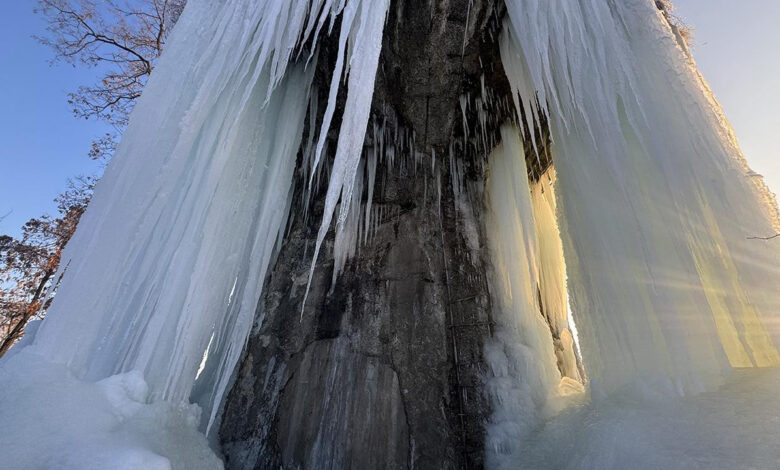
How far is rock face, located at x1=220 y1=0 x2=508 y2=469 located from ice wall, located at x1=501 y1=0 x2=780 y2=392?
2.58 ft

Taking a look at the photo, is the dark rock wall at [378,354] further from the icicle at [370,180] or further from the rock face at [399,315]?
the icicle at [370,180]

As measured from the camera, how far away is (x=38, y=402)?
158 centimetres

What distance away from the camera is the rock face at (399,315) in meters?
2.65

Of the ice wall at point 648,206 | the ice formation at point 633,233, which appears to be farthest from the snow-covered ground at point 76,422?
the ice wall at point 648,206

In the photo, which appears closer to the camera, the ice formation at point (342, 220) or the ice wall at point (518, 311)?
the ice formation at point (342, 220)

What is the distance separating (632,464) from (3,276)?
10.9 metres

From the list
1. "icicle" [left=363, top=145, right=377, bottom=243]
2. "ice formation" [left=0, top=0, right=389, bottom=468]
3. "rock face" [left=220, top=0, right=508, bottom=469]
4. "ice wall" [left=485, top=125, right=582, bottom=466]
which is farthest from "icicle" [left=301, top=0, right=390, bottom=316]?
"ice wall" [left=485, top=125, right=582, bottom=466]

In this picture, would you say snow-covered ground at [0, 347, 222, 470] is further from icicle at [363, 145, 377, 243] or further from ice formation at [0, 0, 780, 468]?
icicle at [363, 145, 377, 243]

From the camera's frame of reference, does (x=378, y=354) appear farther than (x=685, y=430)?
Yes

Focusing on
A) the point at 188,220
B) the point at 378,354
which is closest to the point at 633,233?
the point at 378,354

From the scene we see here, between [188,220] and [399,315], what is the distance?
1.78m

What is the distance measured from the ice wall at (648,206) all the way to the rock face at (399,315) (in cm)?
79

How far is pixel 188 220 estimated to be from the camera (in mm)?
2348

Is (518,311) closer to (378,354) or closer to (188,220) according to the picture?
(378,354)
